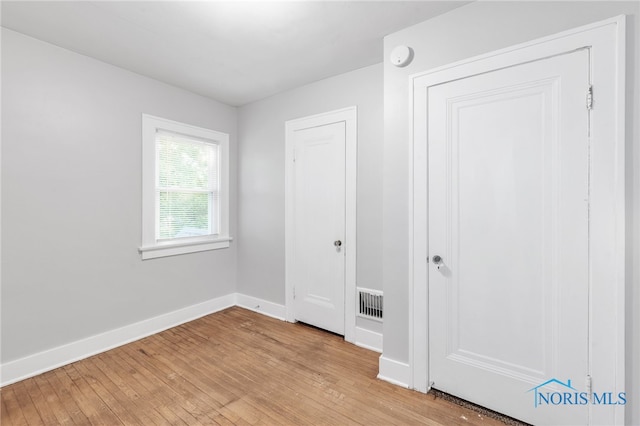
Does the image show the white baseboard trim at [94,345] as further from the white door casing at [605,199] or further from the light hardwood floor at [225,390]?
the white door casing at [605,199]

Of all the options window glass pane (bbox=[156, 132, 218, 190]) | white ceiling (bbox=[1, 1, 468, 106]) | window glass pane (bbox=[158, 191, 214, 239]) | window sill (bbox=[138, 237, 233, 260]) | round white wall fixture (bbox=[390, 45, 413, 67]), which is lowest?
window sill (bbox=[138, 237, 233, 260])

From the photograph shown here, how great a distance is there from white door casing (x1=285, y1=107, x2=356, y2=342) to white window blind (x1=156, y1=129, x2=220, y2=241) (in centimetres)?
109

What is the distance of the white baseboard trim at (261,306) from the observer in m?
3.38

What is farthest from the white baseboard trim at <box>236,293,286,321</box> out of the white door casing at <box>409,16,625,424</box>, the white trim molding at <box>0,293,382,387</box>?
the white door casing at <box>409,16,625,424</box>

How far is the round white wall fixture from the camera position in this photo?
2.07 metres

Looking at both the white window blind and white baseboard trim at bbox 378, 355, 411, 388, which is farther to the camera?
the white window blind

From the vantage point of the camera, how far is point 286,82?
122 inches

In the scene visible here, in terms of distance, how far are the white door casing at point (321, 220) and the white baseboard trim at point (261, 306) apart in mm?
132

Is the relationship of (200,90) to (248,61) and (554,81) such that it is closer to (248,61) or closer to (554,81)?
(248,61)

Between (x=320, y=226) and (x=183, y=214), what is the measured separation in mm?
1688

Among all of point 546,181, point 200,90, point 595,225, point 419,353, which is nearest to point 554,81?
point 546,181

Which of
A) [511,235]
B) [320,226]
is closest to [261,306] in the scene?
[320,226]

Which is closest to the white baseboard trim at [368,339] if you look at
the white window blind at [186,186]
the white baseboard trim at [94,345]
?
the white baseboard trim at [94,345]
